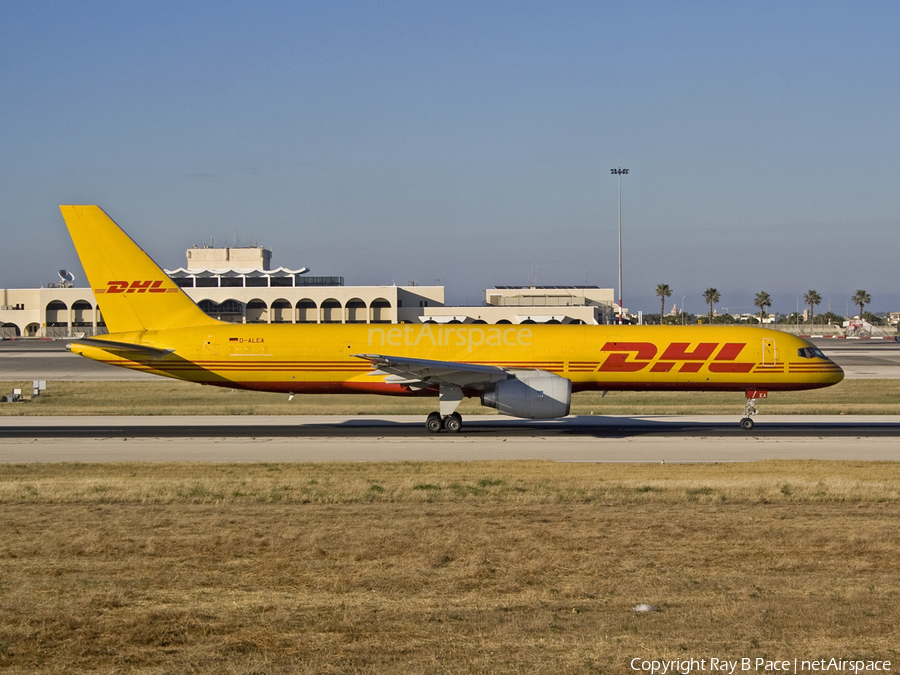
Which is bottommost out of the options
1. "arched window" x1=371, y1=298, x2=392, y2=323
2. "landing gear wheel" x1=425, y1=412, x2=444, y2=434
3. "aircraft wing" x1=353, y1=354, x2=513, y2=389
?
"landing gear wheel" x1=425, y1=412, x2=444, y2=434

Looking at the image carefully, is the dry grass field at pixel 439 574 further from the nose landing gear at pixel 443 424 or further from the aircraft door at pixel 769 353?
the aircraft door at pixel 769 353

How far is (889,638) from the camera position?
9.42m

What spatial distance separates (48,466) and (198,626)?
16.5 metres

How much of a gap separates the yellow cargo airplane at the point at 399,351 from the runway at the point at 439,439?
5.89 ft

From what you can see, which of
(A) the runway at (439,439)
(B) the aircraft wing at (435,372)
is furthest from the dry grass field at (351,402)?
(B) the aircraft wing at (435,372)

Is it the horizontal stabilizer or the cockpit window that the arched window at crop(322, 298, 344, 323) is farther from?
the cockpit window

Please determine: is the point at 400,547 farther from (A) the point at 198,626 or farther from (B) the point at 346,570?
(A) the point at 198,626

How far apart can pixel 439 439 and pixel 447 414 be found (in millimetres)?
2058

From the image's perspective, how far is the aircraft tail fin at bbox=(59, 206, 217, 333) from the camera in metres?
34.1

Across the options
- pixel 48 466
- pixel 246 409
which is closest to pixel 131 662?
pixel 48 466
